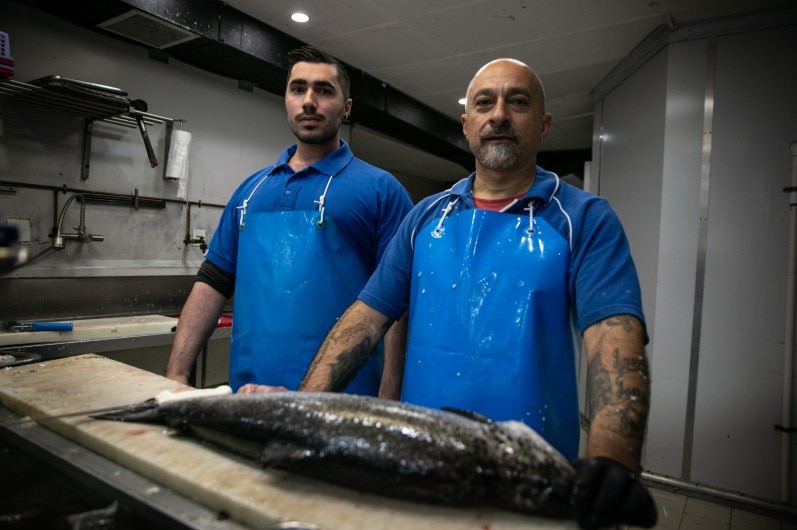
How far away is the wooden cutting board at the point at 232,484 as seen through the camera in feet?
3.29

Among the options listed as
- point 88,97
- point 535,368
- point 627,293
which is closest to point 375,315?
point 535,368

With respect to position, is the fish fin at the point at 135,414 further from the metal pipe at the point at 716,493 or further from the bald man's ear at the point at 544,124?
the metal pipe at the point at 716,493

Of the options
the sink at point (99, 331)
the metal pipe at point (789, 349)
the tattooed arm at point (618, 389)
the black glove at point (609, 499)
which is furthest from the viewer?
the metal pipe at point (789, 349)

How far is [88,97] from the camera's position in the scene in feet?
10.9

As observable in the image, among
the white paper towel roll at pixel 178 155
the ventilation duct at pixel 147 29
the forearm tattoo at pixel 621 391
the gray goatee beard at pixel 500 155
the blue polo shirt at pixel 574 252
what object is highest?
the ventilation duct at pixel 147 29

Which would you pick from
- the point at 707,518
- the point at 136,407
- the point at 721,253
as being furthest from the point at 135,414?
the point at 721,253

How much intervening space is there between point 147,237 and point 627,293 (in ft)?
12.9

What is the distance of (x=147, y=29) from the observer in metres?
3.67

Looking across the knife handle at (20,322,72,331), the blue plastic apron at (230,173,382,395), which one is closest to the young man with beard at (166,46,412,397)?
the blue plastic apron at (230,173,382,395)

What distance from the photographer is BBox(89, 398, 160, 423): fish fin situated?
57.6 inches

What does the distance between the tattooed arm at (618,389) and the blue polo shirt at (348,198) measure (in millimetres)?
1195

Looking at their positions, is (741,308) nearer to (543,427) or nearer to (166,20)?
(543,427)

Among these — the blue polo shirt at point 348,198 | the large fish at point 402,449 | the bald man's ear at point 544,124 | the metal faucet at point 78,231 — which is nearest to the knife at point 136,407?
the large fish at point 402,449

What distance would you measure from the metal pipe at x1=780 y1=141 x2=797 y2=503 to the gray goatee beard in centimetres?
290
